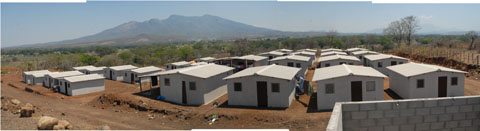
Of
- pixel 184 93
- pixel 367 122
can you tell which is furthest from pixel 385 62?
pixel 367 122

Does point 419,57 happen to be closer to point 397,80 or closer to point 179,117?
point 397,80

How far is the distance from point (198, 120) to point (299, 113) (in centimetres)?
483

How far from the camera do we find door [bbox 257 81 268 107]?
1589cm

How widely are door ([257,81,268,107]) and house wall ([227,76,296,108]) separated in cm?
16

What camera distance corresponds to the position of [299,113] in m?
14.2

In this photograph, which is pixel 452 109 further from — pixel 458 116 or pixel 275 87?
pixel 275 87

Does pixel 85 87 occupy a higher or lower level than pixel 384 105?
lower

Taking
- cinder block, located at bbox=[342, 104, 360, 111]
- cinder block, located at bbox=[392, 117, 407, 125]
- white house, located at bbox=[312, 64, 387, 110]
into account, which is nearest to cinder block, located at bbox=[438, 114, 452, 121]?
cinder block, located at bbox=[392, 117, 407, 125]

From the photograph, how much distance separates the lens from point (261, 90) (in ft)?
52.4

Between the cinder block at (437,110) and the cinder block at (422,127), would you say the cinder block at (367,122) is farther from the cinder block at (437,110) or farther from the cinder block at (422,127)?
the cinder block at (437,110)

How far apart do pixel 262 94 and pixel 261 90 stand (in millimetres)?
214

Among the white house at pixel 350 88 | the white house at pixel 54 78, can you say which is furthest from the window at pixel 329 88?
the white house at pixel 54 78

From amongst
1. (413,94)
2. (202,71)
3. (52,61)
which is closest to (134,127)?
(202,71)

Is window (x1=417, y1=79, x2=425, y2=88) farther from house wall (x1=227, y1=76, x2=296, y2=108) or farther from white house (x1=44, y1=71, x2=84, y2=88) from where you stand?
white house (x1=44, y1=71, x2=84, y2=88)
